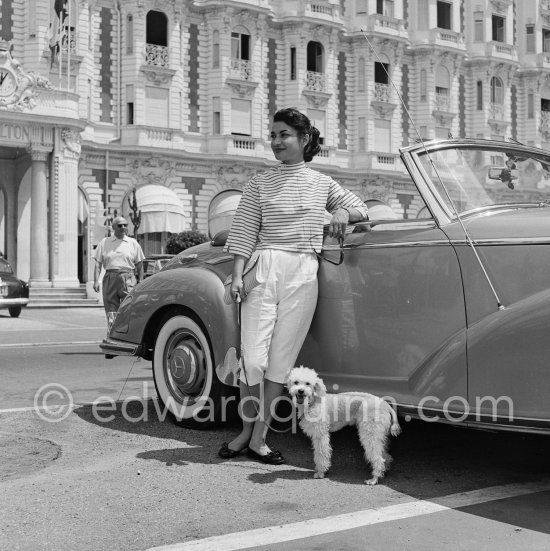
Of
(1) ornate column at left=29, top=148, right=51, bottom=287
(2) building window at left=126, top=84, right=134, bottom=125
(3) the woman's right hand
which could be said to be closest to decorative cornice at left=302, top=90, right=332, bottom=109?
(2) building window at left=126, top=84, right=134, bottom=125

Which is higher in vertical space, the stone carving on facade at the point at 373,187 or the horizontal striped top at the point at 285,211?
the stone carving on facade at the point at 373,187

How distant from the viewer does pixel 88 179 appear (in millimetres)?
36125

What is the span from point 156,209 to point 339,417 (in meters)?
33.1

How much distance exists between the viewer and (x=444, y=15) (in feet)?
154

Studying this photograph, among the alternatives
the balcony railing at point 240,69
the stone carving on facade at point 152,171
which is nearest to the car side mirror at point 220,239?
the stone carving on facade at point 152,171

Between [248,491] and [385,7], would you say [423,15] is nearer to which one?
[385,7]

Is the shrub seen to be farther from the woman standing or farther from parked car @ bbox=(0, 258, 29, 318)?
the woman standing

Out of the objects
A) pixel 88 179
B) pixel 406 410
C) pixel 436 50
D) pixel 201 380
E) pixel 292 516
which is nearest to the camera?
pixel 292 516

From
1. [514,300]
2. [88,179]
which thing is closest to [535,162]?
[514,300]

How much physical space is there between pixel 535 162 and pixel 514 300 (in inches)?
56.7

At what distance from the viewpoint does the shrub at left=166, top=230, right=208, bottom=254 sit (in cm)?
3462

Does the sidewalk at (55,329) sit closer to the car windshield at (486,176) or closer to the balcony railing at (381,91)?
the car windshield at (486,176)

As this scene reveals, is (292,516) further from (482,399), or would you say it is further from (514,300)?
(514,300)

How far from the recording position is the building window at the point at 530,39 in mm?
50625
